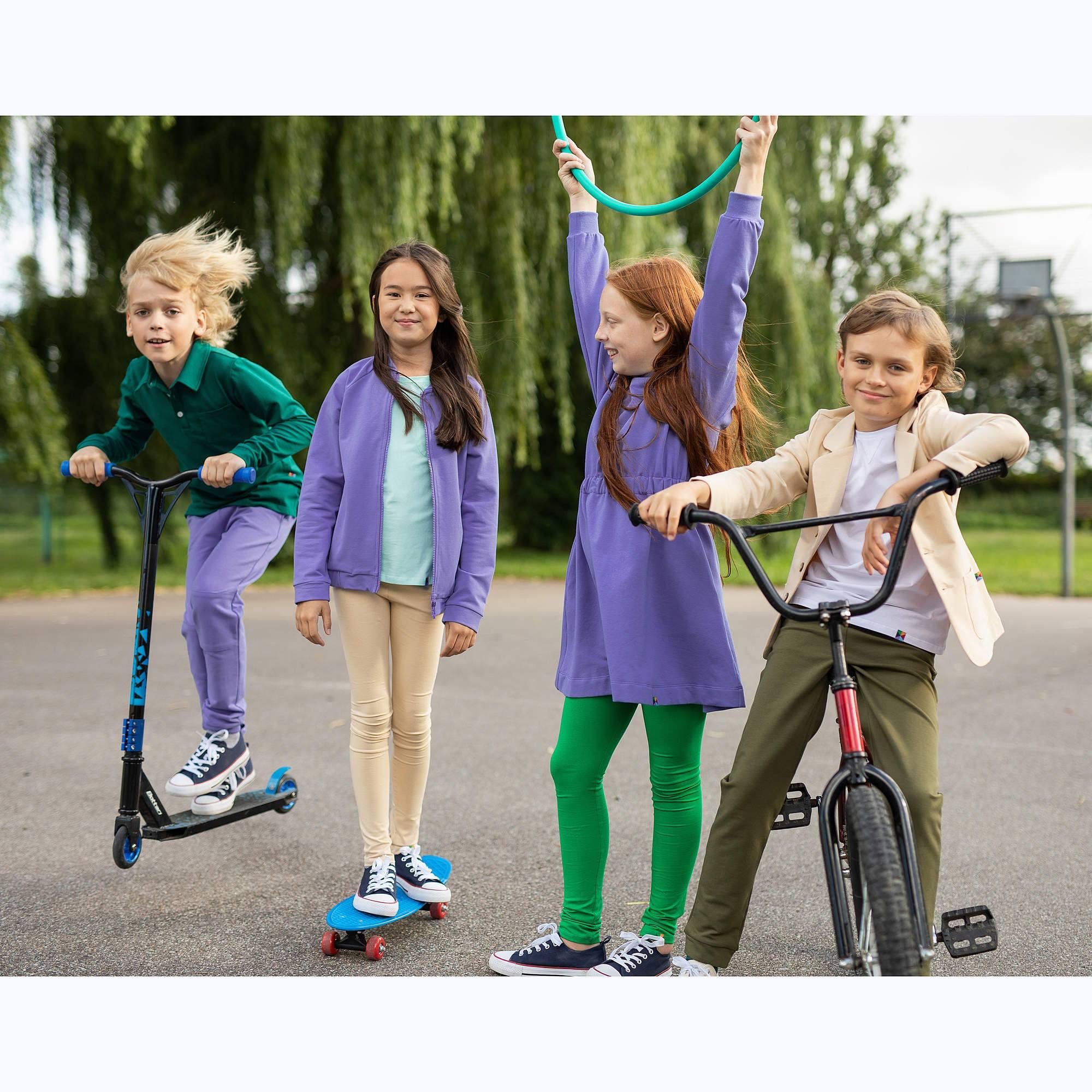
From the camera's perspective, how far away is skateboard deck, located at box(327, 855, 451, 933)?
3.02 metres

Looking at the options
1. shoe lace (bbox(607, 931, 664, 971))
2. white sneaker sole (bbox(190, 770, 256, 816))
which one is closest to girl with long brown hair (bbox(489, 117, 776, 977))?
shoe lace (bbox(607, 931, 664, 971))

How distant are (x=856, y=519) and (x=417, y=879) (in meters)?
1.60

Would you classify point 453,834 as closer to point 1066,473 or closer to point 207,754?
point 207,754

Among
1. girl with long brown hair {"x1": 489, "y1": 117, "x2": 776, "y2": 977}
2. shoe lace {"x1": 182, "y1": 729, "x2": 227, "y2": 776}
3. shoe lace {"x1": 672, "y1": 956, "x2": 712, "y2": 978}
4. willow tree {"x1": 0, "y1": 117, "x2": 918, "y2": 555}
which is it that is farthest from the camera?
willow tree {"x1": 0, "y1": 117, "x2": 918, "y2": 555}

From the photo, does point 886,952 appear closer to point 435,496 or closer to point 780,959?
point 780,959

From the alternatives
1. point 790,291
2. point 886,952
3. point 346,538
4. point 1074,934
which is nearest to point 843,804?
point 886,952

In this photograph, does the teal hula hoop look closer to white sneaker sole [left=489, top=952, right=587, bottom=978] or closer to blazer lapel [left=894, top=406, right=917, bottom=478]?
blazer lapel [left=894, top=406, right=917, bottom=478]

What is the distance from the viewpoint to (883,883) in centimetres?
213

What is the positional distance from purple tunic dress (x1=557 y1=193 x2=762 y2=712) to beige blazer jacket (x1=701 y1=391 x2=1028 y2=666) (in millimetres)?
168

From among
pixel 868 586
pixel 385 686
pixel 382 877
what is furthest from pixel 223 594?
pixel 868 586

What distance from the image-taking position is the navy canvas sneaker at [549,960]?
9.31 feet

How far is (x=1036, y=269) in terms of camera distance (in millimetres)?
13945

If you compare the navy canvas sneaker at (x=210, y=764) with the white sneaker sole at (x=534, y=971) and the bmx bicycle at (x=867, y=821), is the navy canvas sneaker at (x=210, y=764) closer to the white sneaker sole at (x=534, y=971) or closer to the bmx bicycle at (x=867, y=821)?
the white sneaker sole at (x=534, y=971)

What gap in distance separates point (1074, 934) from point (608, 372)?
6.42ft
